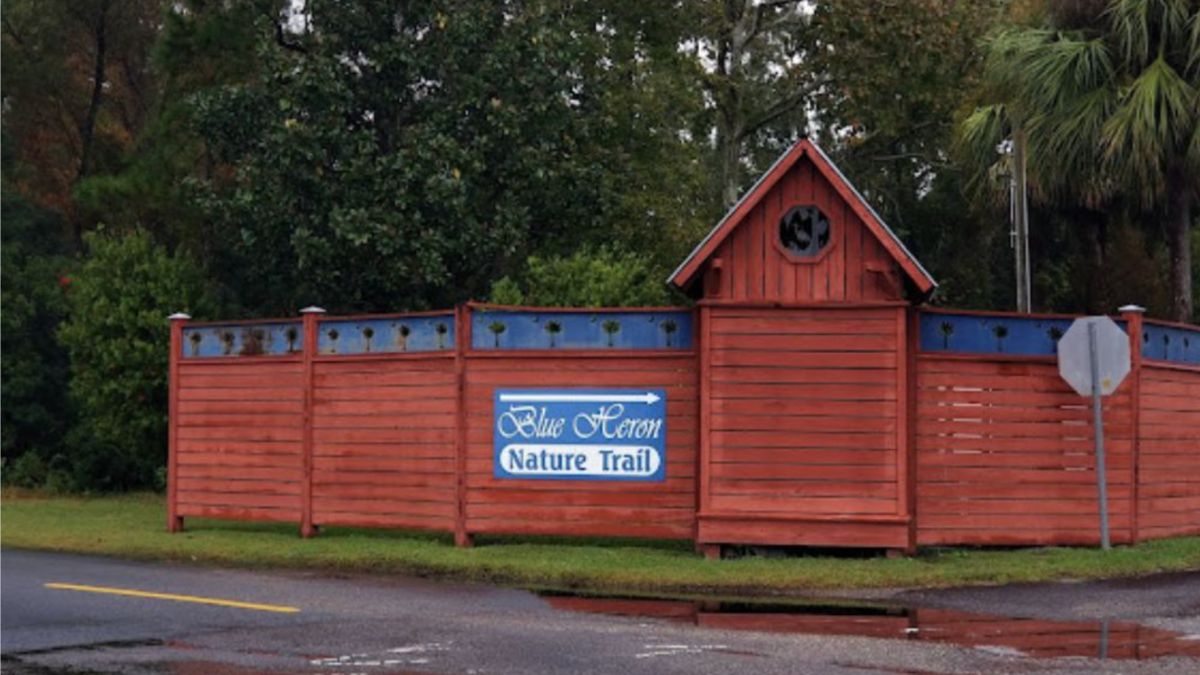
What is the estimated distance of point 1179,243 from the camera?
25.0 metres

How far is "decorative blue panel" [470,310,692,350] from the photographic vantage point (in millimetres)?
19344

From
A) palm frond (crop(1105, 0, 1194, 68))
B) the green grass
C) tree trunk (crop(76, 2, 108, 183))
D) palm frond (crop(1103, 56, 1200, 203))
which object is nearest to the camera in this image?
the green grass

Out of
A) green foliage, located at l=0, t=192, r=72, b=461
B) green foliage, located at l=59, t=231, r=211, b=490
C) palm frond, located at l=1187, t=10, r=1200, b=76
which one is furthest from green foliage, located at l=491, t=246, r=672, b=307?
green foliage, located at l=0, t=192, r=72, b=461

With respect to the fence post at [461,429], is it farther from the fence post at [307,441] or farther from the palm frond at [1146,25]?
the palm frond at [1146,25]

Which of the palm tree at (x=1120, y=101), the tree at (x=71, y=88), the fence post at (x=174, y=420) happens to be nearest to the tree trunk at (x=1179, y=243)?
the palm tree at (x=1120, y=101)

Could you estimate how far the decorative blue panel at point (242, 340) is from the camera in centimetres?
2138

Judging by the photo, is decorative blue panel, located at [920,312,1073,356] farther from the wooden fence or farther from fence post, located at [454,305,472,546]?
fence post, located at [454,305,472,546]

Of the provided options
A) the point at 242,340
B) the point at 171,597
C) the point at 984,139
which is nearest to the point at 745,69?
A: the point at 984,139

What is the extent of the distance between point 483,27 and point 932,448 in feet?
42.4

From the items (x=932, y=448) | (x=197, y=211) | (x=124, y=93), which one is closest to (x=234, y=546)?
(x=932, y=448)

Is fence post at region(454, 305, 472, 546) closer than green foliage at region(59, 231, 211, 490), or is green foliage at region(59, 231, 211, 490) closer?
fence post at region(454, 305, 472, 546)

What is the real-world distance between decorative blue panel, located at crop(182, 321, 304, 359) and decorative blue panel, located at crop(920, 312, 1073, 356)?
23.6 ft

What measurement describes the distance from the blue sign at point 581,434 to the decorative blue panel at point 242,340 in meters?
A: 3.04

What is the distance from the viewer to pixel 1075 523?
18.9 meters
